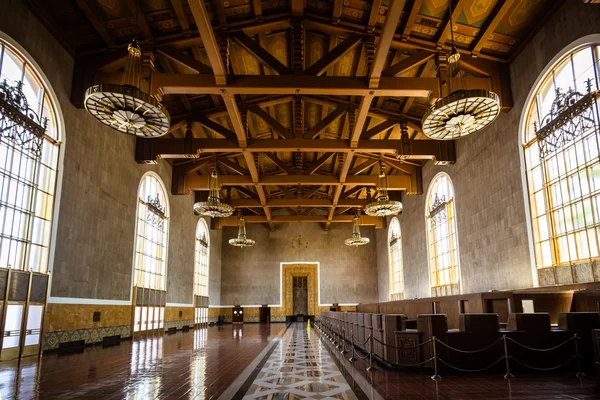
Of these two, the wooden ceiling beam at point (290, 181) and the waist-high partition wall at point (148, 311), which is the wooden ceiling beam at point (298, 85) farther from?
the waist-high partition wall at point (148, 311)

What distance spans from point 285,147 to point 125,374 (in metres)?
10.2

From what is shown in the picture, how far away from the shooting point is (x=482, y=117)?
9.75 meters

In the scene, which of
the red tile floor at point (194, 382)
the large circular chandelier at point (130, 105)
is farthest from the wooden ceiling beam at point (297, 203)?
the red tile floor at point (194, 382)

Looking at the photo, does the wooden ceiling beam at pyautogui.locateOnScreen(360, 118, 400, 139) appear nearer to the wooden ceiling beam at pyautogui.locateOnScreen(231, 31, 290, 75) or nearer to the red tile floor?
the wooden ceiling beam at pyautogui.locateOnScreen(231, 31, 290, 75)

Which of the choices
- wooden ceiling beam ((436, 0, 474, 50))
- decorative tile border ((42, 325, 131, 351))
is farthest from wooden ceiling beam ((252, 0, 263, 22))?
decorative tile border ((42, 325, 131, 351))

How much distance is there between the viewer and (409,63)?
39.7 feet

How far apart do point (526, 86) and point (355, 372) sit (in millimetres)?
9302

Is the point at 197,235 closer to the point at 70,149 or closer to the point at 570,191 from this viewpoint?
the point at 70,149

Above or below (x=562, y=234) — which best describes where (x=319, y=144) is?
above

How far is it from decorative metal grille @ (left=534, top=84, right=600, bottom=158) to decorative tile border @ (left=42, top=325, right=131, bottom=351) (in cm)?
1390

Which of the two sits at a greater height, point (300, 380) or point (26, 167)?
point (26, 167)

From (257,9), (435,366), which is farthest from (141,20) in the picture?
(435,366)

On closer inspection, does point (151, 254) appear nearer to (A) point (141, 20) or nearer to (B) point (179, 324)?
(B) point (179, 324)

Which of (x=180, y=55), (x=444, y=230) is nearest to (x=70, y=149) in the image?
(x=180, y=55)
